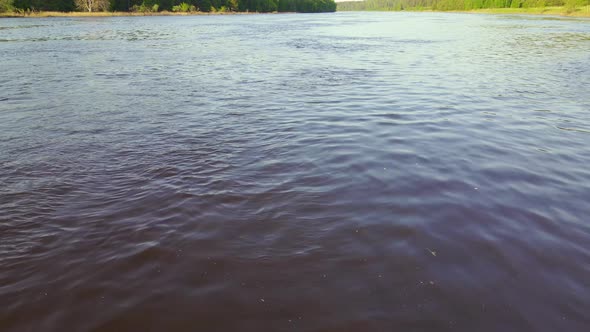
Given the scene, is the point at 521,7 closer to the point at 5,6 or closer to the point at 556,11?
the point at 556,11

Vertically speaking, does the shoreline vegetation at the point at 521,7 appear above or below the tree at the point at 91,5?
above

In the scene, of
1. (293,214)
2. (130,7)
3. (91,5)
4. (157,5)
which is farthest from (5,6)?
(293,214)

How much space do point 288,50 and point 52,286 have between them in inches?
922

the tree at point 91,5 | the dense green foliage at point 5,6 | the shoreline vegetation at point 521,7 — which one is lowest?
the dense green foliage at point 5,6

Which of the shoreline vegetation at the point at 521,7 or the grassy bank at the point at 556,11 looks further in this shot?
the shoreline vegetation at the point at 521,7

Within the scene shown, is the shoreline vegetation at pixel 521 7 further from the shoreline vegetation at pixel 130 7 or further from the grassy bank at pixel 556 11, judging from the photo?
the shoreline vegetation at pixel 130 7

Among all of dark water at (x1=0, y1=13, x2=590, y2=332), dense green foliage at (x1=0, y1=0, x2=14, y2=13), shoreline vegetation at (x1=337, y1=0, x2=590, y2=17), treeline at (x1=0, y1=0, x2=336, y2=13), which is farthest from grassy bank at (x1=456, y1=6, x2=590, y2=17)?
dense green foliage at (x1=0, y1=0, x2=14, y2=13)

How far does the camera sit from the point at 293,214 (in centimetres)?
495

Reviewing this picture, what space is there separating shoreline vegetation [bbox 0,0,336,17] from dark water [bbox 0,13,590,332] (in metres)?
84.1

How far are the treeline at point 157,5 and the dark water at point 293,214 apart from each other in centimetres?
8705

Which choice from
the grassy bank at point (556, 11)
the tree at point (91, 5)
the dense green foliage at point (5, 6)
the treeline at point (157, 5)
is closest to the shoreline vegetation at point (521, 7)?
the grassy bank at point (556, 11)

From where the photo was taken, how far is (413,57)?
21781 millimetres

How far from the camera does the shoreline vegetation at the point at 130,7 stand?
246ft

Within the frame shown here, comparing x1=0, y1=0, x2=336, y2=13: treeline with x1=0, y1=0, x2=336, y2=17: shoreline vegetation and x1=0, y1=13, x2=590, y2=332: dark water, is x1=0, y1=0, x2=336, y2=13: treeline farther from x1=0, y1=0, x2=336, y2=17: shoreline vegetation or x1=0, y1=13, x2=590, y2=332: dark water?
x1=0, y1=13, x2=590, y2=332: dark water
